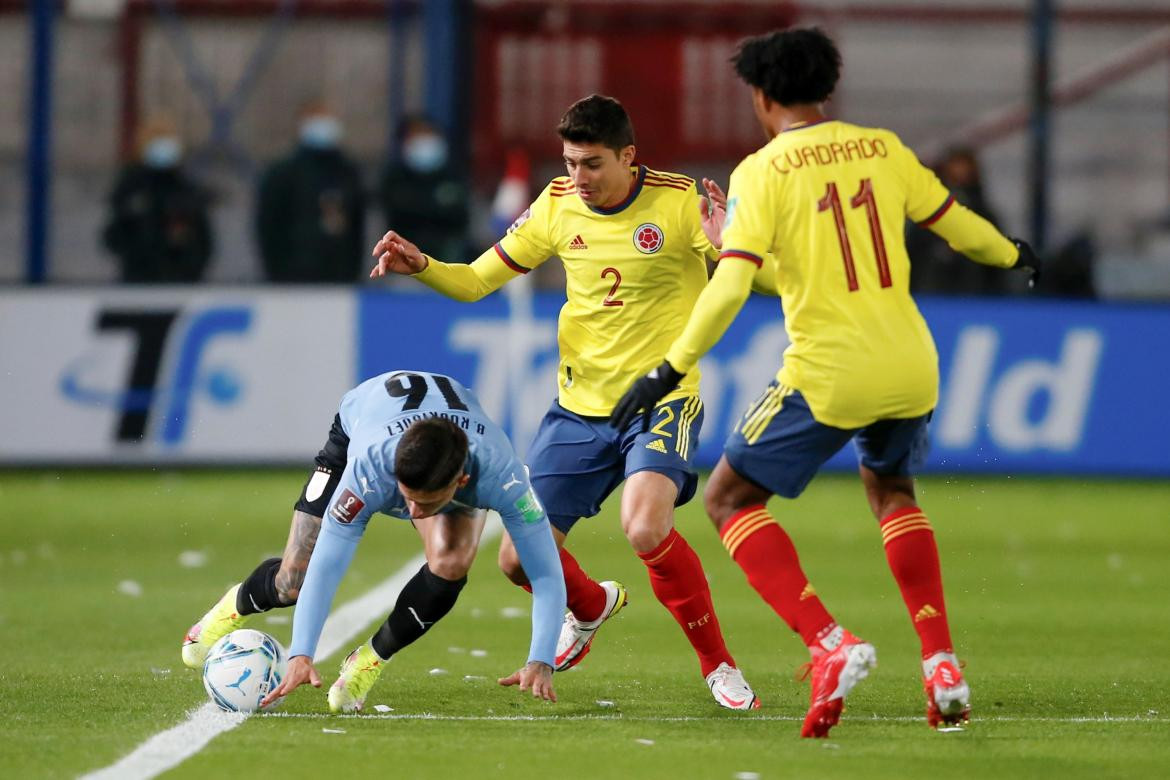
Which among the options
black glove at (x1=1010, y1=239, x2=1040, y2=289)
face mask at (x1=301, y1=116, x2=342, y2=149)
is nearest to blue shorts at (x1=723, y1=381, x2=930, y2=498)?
black glove at (x1=1010, y1=239, x2=1040, y2=289)

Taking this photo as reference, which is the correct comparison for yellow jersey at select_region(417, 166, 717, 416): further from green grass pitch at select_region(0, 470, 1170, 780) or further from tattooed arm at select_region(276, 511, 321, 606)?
green grass pitch at select_region(0, 470, 1170, 780)

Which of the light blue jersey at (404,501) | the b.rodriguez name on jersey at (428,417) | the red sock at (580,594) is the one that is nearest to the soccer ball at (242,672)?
the light blue jersey at (404,501)

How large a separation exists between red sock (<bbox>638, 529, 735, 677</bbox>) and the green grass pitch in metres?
0.17

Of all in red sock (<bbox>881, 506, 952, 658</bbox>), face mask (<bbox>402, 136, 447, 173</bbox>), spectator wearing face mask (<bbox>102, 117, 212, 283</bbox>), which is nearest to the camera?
red sock (<bbox>881, 506, 952, 658</bbox>)

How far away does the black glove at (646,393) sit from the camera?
5.68 meters

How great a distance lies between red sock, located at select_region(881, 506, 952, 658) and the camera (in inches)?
235

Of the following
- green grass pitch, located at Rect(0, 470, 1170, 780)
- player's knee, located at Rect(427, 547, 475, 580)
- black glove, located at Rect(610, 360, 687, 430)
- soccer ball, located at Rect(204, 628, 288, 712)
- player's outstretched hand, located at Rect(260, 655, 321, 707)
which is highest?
black glove, located at Rect(610, 360, 687, 430)

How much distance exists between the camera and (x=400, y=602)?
626cm

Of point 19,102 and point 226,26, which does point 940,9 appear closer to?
point 226,26

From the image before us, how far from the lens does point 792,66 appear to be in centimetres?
580

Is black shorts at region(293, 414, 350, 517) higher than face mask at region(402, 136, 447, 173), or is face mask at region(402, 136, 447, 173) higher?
face mask at region(402, 136, 447, 173)

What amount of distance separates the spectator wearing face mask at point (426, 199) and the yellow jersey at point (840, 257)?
28.8ft

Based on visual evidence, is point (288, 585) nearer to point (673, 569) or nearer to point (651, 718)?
point (673, 569)

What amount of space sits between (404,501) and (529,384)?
7.42 meters
